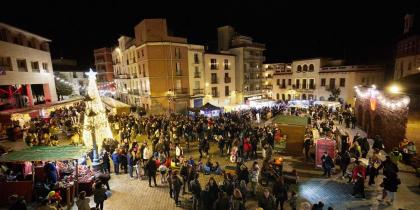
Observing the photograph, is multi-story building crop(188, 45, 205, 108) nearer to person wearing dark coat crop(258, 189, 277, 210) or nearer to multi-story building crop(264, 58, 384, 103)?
multi-story building crop(264, 58, 384, 103)

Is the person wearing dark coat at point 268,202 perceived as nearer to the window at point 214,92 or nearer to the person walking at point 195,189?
the person walking at point 195,189

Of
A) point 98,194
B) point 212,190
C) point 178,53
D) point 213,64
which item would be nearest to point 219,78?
point 213,64

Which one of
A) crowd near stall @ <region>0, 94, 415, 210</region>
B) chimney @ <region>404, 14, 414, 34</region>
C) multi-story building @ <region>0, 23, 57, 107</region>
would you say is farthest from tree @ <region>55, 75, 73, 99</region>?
chimney @ <region>404, 14, 414, 34</region>

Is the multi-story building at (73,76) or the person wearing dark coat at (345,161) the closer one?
the person wearing dark coat at (345,161)

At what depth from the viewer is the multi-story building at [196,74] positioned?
34.3 metres

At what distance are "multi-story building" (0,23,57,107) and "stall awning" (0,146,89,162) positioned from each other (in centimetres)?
1668

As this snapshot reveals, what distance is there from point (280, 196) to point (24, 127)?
22.2m

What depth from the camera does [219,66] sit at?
37.7m

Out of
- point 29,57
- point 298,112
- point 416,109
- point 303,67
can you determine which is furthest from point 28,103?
point 303,67

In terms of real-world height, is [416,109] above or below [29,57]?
below

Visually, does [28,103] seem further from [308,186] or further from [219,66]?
[308,186]

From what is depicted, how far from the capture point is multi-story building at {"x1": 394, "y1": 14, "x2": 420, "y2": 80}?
79.5 feet

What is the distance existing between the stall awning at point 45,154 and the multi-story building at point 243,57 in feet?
107

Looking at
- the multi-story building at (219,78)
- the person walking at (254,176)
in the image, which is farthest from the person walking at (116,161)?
the multi-story building at (219,78)
